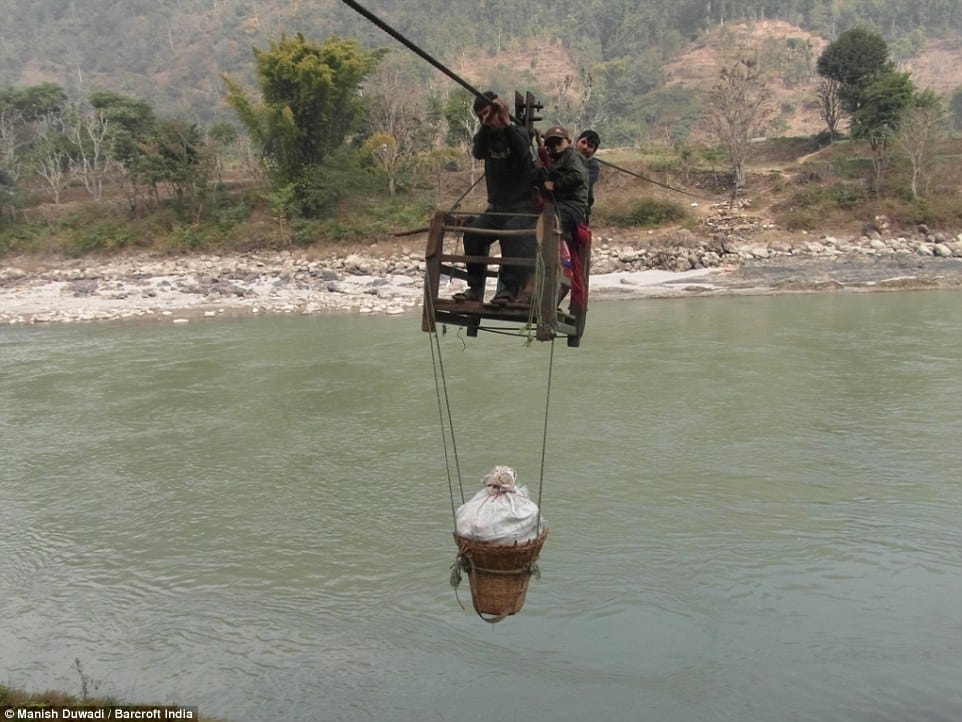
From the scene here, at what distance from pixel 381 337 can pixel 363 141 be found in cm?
2160

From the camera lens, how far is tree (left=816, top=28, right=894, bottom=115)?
38.4 m

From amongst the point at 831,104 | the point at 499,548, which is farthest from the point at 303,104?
the point at 499,548

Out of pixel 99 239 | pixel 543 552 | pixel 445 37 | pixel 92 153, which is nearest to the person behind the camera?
pixel 543 552

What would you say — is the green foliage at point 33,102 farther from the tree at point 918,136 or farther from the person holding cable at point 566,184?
the person holding cable at point 566,184

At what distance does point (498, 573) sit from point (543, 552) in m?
3.01

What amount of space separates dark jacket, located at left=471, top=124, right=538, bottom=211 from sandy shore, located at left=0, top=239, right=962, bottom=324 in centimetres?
1665

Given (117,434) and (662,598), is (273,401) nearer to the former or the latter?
(117,434)

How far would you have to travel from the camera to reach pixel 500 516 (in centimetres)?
458

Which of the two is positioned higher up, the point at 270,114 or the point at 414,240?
the point at 270,114

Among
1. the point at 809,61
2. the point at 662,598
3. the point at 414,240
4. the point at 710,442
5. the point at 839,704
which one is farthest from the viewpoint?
the point at 809,61

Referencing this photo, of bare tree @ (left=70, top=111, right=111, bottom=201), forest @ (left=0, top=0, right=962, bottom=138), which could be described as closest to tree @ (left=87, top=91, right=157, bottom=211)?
bare tree @ (left=70, top=111, right=111, bottom=201)

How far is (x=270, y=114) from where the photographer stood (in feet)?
116

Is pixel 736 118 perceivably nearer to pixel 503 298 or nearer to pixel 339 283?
pixel 339 283

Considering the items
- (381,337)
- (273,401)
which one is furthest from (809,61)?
(273,401)
